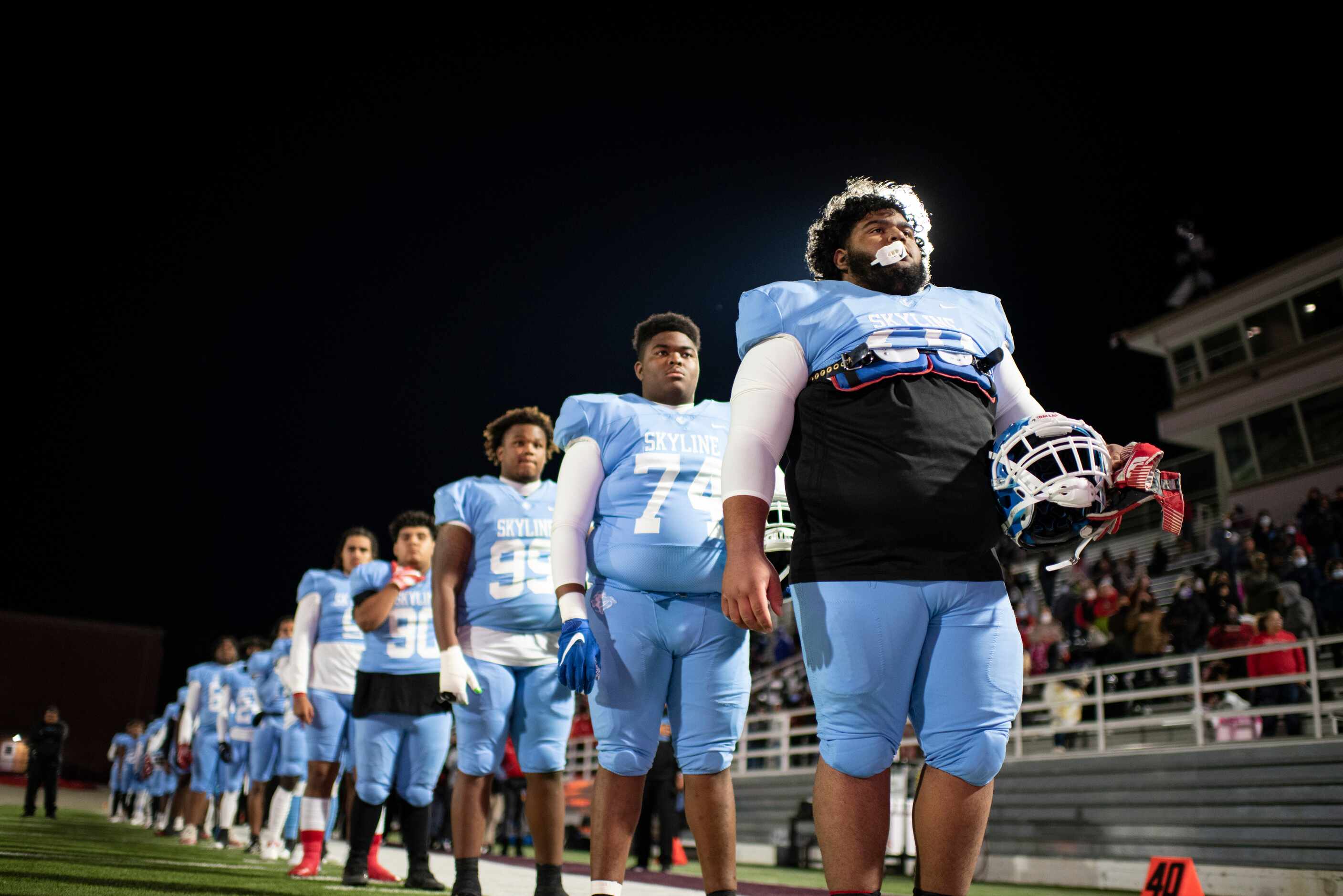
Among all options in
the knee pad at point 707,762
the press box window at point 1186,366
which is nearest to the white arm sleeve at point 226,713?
the knee pad at point 707,762

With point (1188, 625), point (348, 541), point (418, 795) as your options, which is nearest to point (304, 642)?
point (348, 541)

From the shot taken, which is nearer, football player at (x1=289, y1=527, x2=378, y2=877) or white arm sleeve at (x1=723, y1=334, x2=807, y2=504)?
white arm sleeve at (x1=723, y1=334, x2=807, y2=504)

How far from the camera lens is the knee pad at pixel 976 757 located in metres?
2.32

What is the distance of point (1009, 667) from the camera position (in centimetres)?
241

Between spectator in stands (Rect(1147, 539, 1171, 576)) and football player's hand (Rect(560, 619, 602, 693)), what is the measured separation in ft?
58.9

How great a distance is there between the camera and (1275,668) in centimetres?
988

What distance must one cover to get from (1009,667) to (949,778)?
0.27 meters

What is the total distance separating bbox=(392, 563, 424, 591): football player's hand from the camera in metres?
6.19

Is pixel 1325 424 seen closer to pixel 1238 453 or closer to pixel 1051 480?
pixel 1238 453

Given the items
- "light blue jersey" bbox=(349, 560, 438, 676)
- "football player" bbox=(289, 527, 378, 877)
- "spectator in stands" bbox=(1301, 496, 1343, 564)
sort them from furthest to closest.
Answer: "spectator in stands" bbox=(1301, 496, 1343, 564) → "football player" bbox=(289, 527, 378, 877) → "light blue jersey" bbox=(349, 560, 438, 676)

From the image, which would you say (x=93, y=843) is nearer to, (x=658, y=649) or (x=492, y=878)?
(x=492, y=878)

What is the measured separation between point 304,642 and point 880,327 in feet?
19.4

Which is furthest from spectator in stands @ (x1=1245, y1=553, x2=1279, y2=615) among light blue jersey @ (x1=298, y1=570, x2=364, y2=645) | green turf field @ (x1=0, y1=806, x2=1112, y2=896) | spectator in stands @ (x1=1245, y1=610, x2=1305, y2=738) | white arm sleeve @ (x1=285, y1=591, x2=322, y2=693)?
white arm sleeve @ (x1=285, y1=591, x2=322, y2=693)

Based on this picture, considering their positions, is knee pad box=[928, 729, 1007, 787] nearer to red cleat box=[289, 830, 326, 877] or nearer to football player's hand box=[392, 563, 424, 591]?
football player's hand box=[392, 563, 424, 591]
